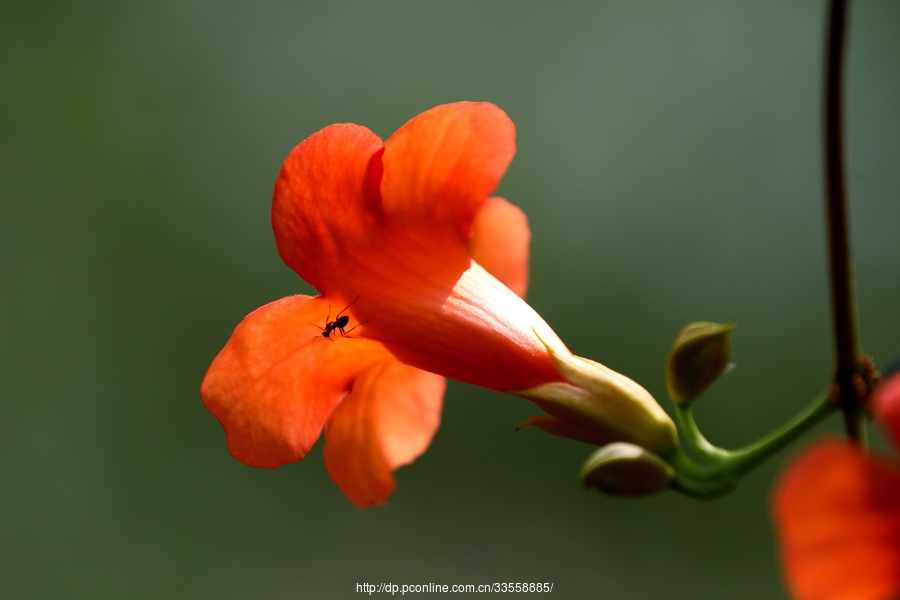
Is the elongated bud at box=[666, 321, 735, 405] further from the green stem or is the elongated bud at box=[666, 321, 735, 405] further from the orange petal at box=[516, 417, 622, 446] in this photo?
the green stem

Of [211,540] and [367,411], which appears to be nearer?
[367,411]

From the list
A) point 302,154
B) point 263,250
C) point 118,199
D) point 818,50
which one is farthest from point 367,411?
point 818,50

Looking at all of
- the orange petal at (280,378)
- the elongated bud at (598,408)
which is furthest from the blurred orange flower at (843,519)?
Result: the orange petal at (280,378)

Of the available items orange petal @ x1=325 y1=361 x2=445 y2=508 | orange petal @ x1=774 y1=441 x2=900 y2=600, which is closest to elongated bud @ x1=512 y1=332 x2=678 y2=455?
orange petal @ x1=325 y1=361 x2=445 y2=508

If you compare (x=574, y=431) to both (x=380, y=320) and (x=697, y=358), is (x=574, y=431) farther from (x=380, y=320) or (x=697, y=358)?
(x=380, y=320)

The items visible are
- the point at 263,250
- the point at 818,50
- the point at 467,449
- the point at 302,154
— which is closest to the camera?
the point at 302,154

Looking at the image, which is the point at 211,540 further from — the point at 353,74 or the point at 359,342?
the point at 359,342

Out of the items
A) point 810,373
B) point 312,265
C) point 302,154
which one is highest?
point 302,154
